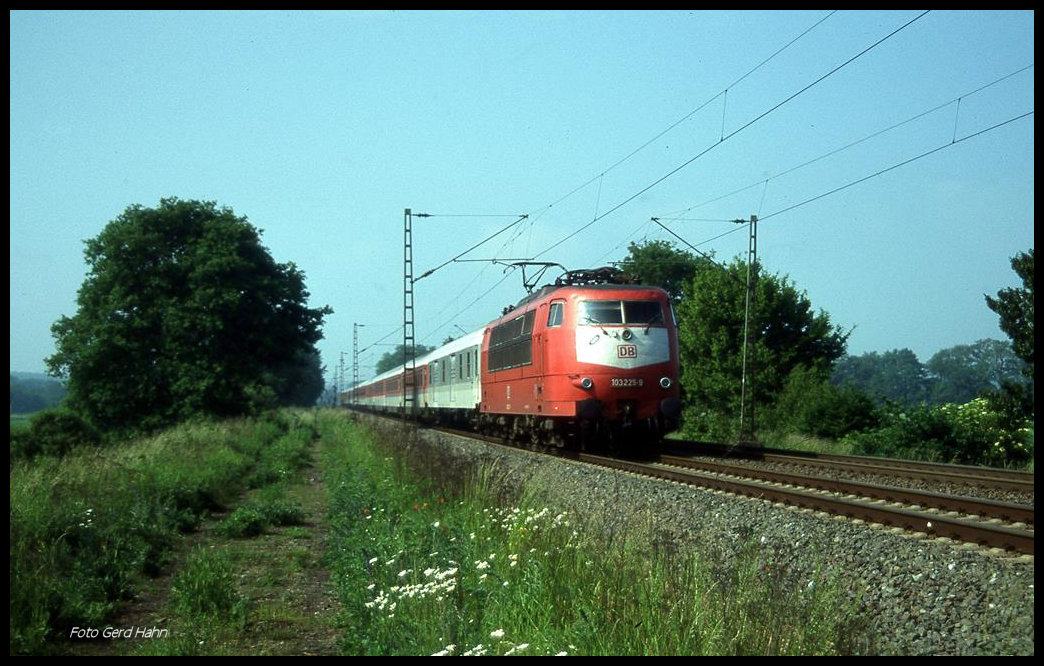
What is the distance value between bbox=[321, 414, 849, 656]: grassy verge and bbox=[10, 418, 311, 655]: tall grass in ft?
7.42

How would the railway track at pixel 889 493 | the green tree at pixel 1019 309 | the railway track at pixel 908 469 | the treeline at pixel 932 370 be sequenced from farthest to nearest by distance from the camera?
the treeline at pixel 932 370 → the green tree at pixel 1019 309 → the railway track at pixel 908 469 → the railway track at pixel 889 493

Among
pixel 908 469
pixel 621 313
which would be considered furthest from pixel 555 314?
pixel 908 469

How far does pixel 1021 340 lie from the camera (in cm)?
2680

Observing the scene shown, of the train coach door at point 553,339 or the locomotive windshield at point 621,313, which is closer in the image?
the locomotive windshield at point 621,313

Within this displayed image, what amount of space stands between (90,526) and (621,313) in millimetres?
11418

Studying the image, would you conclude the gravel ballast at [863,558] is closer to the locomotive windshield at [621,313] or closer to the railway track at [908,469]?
the railway track at [908,469]

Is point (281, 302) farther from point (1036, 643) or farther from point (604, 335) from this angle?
point (1036, 643)

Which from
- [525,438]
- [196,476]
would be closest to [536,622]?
[196,476]

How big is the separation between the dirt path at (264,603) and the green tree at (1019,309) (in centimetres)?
2128

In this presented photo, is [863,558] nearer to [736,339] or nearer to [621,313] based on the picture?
[621,313]

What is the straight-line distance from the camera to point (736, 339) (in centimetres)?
4412

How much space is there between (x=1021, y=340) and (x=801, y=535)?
2056 centimetres

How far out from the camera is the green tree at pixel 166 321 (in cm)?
3672

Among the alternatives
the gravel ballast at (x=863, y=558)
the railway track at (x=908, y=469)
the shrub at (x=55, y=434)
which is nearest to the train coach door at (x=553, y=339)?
the railway track at (x=908, y=469)
